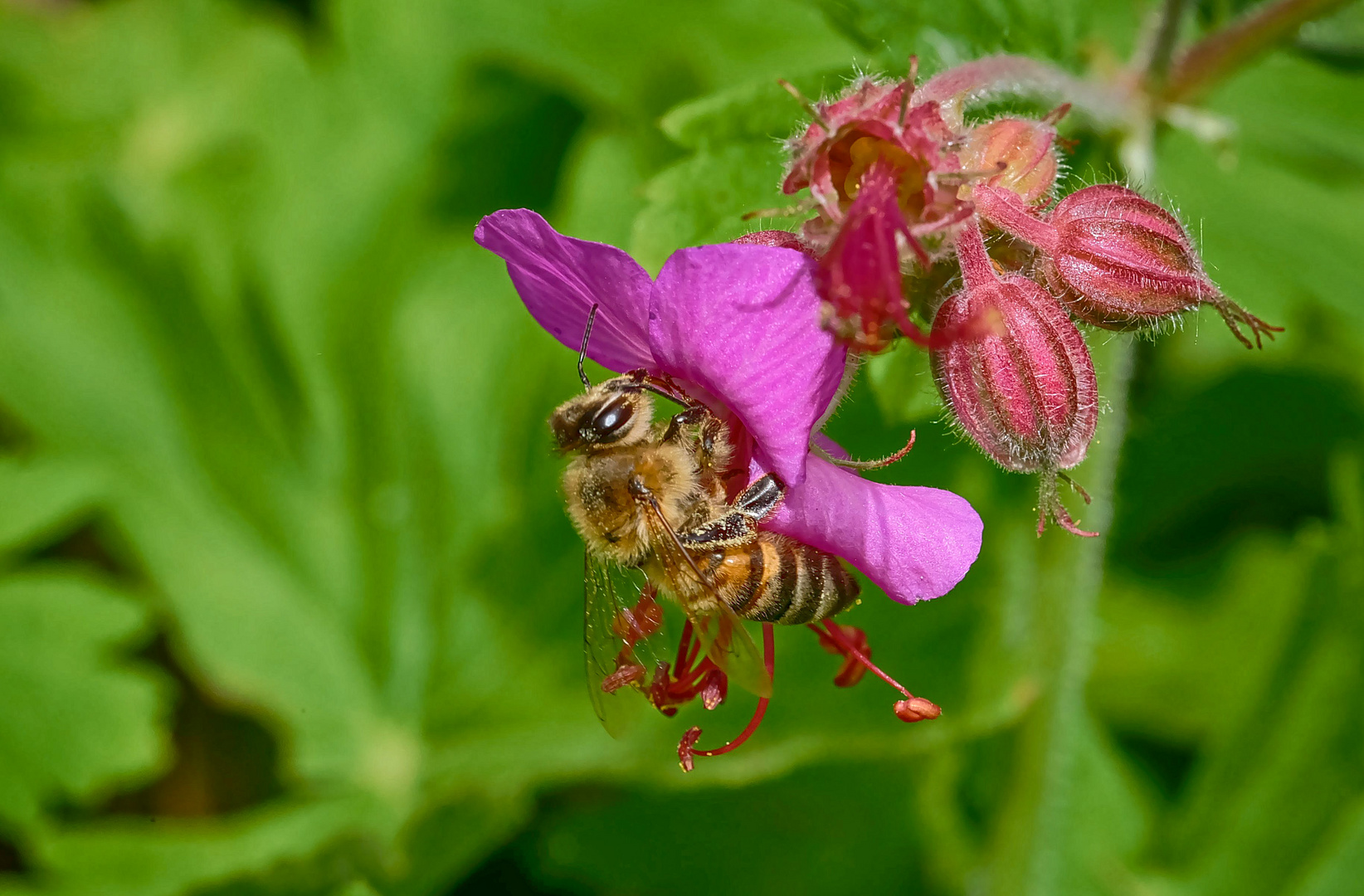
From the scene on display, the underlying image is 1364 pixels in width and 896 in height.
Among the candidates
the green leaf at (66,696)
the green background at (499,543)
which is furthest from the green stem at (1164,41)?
the green leaf at (66,696)

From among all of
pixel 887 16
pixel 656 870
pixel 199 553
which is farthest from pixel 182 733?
pixel 887 16

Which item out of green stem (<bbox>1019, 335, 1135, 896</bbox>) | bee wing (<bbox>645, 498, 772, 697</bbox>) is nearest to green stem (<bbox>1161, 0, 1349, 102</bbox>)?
green stem (<bbox>1019, 335, 1135, 896</bbox>)

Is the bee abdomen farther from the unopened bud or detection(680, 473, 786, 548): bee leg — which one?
the unopened bud

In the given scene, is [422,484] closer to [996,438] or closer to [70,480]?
[70,480]

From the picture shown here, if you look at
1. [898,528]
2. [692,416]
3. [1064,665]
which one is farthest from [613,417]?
[1064,665]

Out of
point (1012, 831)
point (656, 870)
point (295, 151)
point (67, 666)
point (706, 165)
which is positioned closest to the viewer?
point (706, 165)

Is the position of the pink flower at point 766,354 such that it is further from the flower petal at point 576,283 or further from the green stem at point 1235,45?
the green stem at point 1235,45
